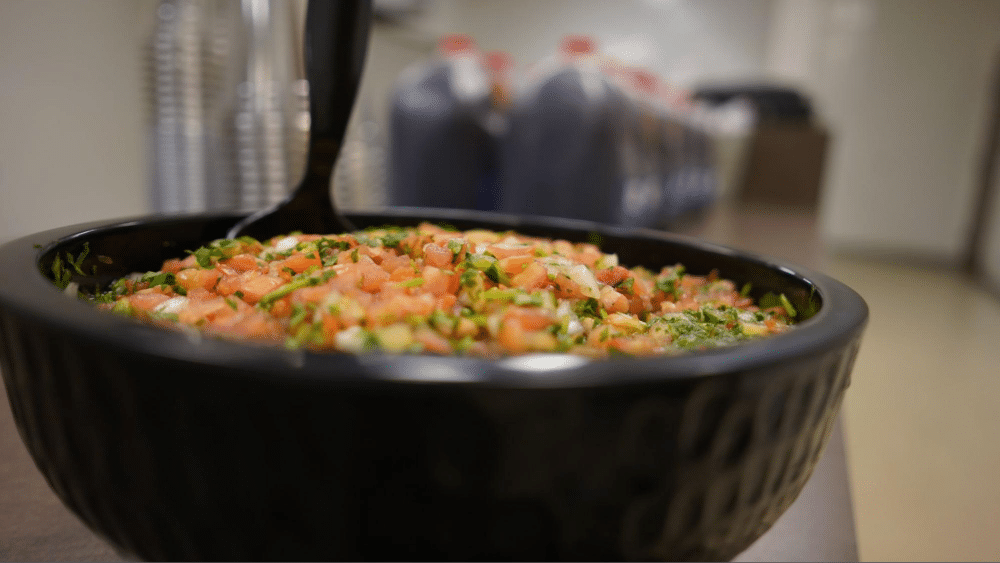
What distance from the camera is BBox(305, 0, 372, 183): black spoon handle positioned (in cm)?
60

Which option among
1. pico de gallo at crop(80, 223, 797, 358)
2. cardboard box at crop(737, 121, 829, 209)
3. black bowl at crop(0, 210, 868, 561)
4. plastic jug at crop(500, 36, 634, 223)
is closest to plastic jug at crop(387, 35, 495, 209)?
plastic jug at crop(500, 36, 634, 223)

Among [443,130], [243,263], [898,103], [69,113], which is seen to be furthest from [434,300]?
[898,103]

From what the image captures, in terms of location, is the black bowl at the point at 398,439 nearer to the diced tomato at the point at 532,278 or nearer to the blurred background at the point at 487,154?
the diced tomato at the point at 532,278

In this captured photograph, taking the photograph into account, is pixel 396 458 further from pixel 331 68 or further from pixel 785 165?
pixel 785 165

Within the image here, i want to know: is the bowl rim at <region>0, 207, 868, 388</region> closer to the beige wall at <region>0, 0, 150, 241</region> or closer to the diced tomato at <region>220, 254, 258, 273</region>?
the diced tomato at <region>220, 254, 258, 273</region>

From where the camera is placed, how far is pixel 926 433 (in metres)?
2.17

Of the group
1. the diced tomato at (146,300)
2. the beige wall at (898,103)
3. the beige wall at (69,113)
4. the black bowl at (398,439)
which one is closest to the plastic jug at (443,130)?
the beige wall at (69,113)

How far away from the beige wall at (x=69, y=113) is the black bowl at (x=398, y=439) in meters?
1.38

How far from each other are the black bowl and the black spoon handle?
0.37 meters

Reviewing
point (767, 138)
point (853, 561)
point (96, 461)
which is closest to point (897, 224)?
point (767, 138)

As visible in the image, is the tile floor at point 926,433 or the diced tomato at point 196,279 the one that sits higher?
the diced tomato at point 196,279

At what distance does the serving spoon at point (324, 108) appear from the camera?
1.96 feet

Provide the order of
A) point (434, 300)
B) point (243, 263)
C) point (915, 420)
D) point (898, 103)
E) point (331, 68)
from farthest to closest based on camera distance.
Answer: point (898, 103)
point (915, 420)
point (331, 68)
point (243, 263)
point (434, 300)

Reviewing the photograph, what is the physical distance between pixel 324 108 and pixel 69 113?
1.45 meters
